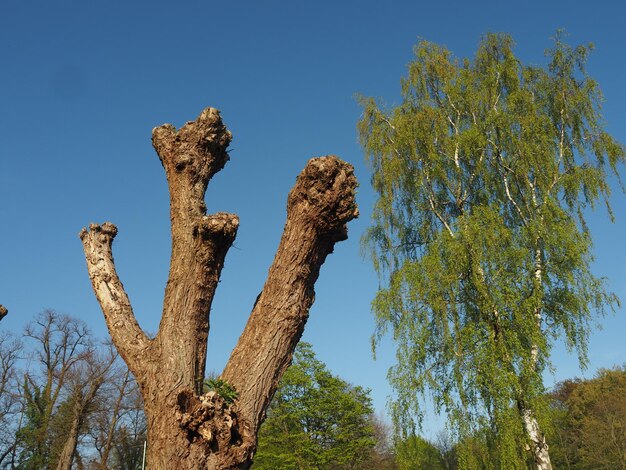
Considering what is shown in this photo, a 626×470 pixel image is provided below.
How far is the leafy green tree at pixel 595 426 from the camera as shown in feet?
111

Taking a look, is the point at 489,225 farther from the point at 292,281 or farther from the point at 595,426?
the point at 595,426

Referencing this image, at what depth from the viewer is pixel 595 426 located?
3566cm

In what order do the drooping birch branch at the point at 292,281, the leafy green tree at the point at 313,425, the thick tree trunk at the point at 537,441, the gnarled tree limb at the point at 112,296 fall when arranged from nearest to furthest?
the drooping birch branch at the point at 292,281, the gnarled tree limb at the point at 112,296, the thick tree trunk at the point at 537,441, the leafy green tree at the point at 313,425

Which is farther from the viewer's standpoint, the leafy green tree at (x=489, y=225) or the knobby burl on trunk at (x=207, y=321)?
the leafy green tree at (x=489, y=225)

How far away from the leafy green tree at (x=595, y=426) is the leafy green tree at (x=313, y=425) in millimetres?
10321

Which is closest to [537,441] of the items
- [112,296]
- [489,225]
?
[489,225]

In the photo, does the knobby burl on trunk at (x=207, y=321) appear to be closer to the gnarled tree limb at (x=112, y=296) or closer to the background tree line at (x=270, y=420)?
the gnarled tree limb at (x=112, y=296)

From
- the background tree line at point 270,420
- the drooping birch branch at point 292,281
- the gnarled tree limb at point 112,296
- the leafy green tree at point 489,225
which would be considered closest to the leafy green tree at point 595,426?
the background tree line at point 270,420

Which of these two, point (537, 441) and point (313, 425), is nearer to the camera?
point (537, 441)

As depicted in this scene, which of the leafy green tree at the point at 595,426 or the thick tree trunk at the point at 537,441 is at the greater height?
the leafy green tree at the point at 595,426

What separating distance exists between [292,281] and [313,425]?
2673 centimetres

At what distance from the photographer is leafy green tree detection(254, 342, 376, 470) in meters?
28.8

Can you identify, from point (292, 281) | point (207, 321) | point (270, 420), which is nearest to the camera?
point (292, 281)

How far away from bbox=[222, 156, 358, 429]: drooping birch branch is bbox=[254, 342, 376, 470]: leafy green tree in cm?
2435
